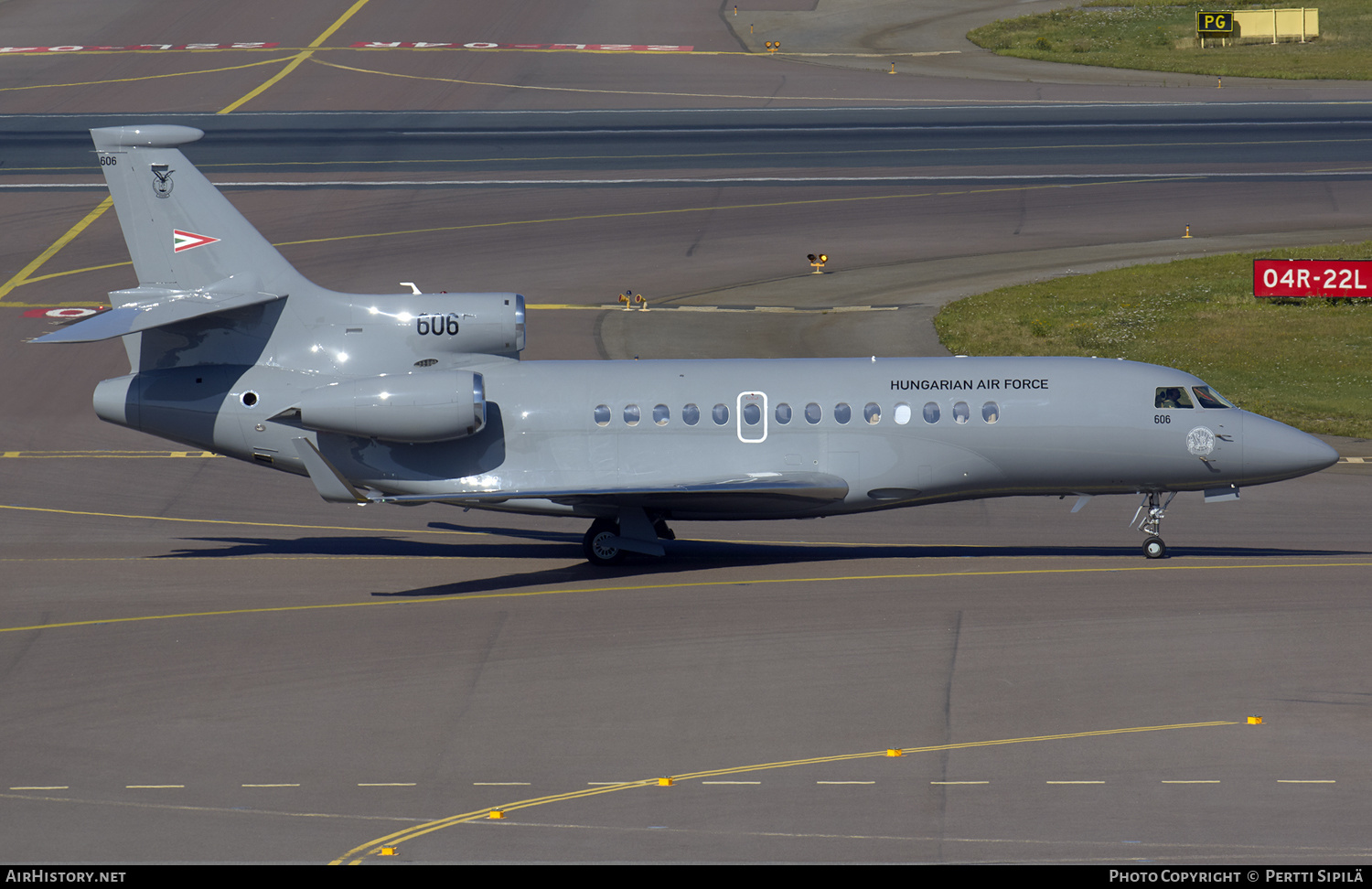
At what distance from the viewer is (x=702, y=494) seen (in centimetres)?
2733

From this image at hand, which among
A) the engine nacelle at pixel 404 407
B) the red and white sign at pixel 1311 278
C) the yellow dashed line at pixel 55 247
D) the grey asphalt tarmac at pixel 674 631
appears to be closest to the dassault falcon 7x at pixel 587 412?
the engine nacelle at pixel 404 407

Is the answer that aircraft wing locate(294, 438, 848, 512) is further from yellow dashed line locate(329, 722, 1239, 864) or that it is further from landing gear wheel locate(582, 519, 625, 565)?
yellow dashed line locate(329, 722, 1239, 864)

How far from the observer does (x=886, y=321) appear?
154ft

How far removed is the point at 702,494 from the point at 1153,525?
8506 millimetres

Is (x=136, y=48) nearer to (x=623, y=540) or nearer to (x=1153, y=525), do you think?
(x=623, y=540)

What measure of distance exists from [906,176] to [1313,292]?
18.8m

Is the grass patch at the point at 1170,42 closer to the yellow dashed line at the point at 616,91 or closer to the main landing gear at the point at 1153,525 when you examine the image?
the yellow dashed line at the point at 616,91

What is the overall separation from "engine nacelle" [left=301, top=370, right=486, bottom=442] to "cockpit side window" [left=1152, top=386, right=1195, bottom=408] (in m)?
12.3

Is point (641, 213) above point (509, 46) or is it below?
below

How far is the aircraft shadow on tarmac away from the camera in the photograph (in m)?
28.0

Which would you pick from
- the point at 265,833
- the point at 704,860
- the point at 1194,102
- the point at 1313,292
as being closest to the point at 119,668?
the point at 265,833

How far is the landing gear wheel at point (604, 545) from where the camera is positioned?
93.3 feet

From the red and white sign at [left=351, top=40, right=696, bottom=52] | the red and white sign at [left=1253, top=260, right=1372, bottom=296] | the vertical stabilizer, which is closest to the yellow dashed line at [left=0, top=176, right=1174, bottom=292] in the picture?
the red and white sign at [left=1253, top=260, right=1372, bottom=296]

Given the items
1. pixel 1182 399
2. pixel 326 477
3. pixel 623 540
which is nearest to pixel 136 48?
pixel 326 477
